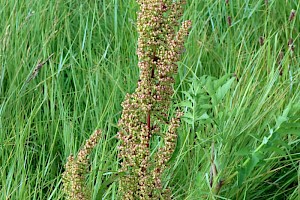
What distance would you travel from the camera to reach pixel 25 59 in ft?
9.49

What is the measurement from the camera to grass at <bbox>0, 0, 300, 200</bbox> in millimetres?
2148

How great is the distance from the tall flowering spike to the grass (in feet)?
0.42

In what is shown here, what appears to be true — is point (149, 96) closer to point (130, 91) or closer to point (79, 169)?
point (79, 169)

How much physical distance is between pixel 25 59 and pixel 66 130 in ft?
1.98

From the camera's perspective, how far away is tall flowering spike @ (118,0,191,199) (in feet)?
5.74

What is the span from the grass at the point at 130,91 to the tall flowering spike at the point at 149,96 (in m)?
0.13

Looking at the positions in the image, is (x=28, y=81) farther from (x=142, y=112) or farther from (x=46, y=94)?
(x=142, y=112)

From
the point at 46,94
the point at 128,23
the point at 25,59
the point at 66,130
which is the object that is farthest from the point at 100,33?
the point at 66,130

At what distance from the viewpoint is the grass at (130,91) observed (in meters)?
2.15

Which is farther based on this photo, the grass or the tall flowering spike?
the grass

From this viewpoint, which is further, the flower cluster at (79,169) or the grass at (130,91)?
the grass at (130,91)

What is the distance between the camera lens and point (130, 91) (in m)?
2.73

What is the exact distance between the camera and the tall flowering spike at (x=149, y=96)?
1.75 meters

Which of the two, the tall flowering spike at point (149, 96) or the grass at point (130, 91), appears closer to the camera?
the tall flowering spike at point (149, 96)
